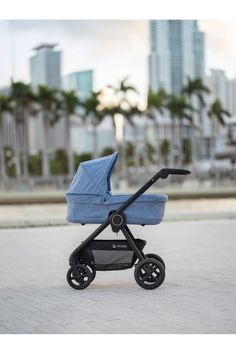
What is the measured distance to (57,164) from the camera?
82750mm

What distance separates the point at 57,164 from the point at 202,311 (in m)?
77.8

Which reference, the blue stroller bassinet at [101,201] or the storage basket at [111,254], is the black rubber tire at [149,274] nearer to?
the storage basket at [111,254]

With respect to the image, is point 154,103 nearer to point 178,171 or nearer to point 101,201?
point 101,201

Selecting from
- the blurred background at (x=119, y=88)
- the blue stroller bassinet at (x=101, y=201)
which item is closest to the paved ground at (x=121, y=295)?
the blue stroller bassinet at (x=101, y=201)

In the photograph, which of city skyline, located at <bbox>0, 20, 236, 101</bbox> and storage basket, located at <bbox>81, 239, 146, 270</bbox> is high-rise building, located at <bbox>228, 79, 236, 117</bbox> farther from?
storage basket, located at <bbox>81, 239, 146, 270</bbox>

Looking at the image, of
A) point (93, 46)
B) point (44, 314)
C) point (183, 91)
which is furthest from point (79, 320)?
point (93, 46)

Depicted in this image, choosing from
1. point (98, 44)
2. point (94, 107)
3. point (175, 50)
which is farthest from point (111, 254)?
point (98, 44)

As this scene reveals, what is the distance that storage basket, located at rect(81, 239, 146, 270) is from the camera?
20.5ft

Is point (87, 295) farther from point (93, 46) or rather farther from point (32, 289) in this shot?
point (93, 46)

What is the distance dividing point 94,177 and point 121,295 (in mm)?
926

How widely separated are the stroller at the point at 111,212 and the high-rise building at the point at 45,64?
59.9 meters

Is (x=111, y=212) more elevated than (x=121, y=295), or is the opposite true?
(x=111, y=212)

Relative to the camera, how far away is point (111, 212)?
617 cm

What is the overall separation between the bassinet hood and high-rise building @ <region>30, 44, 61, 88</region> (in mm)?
59900
